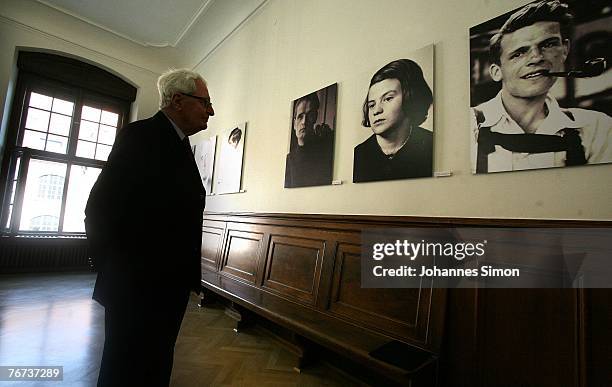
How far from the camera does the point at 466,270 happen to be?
4.92 feet

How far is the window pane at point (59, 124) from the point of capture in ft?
18.5

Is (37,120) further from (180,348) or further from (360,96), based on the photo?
(360,96)

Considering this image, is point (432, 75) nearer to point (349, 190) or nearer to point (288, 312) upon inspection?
point (349, 190)

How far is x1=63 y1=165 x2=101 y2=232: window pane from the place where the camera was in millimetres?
5730

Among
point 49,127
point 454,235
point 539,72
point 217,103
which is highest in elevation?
point 217,103

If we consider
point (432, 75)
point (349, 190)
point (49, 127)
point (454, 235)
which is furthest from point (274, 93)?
point (49, 127)

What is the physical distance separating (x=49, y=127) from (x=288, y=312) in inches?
264

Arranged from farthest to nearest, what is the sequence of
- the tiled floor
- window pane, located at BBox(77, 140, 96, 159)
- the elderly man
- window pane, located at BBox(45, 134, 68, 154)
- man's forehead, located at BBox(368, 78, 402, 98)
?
window pane, located at BBox(77, 140, 96, 159)
window pane, located at BBox(45, 134, 68, 154)
man's forehead, located at BBox(368, 78, 402, 98)
the tiled floor
the elderly man

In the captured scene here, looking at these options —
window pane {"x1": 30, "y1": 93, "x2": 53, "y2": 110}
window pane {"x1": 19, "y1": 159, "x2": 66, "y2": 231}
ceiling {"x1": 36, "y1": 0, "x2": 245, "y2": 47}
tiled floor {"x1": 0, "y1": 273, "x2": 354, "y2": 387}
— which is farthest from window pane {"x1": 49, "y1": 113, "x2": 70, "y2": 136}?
tiled floor {"x1": 0, "y1": 273, "x2": 354, "y2": 387}

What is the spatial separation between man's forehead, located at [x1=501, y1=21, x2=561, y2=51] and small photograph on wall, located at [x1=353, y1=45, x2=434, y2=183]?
48 centimetres

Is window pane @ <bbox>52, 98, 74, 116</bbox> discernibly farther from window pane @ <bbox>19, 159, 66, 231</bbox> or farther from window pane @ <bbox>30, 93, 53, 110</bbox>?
window pane @ <bbox>19, 159, 66, 231</bbox>

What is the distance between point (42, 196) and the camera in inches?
215

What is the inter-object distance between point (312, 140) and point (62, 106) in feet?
20.0

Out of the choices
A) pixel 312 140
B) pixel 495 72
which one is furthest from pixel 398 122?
pixel 312 140
